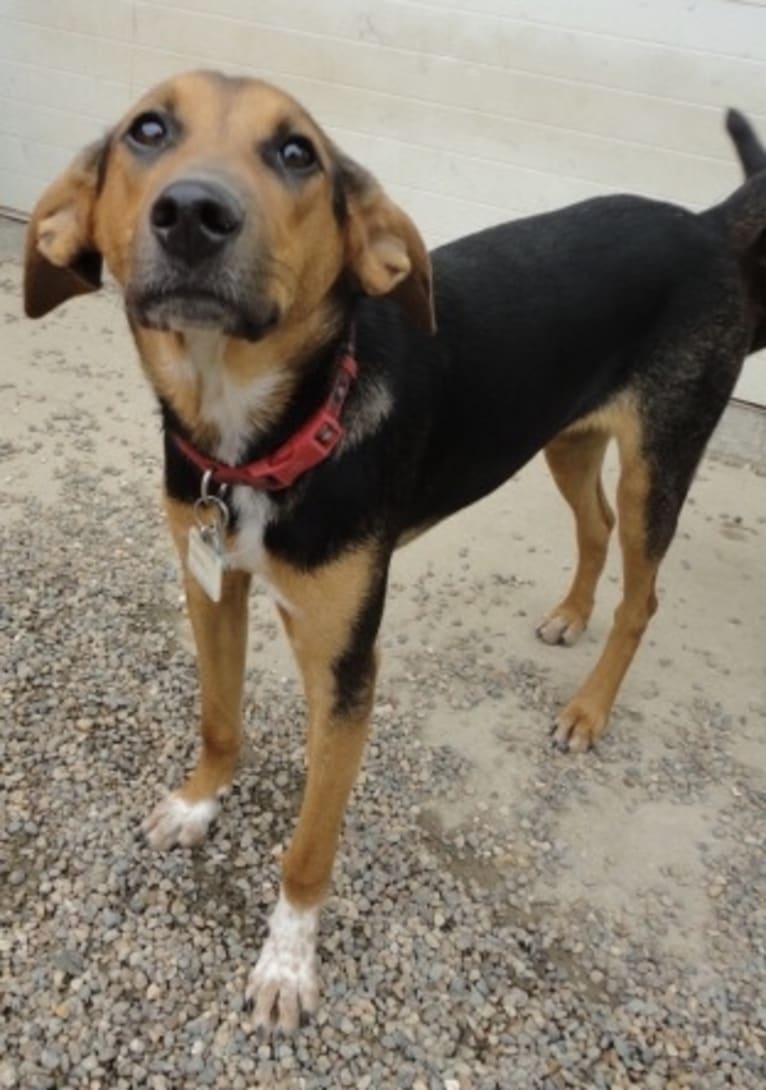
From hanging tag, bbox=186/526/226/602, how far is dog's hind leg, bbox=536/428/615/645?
1600 millimetres

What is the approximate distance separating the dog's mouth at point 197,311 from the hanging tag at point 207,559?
0.66m

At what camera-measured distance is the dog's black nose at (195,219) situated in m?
1.89

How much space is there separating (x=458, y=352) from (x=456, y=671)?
1.58m

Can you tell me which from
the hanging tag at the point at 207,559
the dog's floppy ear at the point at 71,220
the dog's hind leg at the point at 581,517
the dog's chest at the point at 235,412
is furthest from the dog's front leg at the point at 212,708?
the dog's hind leg at the point at 581,517

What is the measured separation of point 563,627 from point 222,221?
109 inches

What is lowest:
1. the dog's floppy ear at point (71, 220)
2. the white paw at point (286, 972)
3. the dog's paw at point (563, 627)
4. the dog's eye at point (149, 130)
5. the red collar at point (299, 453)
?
the dog's paw at point (563, 627)

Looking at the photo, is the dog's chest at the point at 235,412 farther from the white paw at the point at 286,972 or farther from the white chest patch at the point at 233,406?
the white paw at the point at 286,972

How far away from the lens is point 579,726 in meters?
3.90

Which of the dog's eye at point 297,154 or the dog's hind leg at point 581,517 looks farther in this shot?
the dog's hind leg at point 581,517

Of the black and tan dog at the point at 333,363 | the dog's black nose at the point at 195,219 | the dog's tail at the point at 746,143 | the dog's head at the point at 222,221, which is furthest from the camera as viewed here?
the dog's tail at the point at 746,143

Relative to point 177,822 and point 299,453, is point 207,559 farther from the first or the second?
point 177,822

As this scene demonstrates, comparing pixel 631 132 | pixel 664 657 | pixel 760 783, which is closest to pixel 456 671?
pixel 664 657

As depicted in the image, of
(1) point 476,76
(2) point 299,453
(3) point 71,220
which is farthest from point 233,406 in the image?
(1) point 476,76

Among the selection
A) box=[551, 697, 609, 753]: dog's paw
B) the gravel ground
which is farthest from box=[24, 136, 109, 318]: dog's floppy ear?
box=[551, 697, 609, 753]: dog's paw
